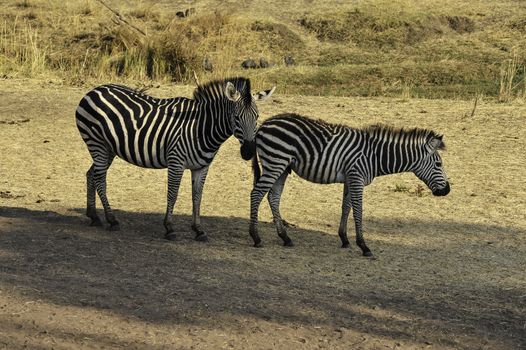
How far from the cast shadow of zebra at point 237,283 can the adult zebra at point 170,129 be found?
1.96ft

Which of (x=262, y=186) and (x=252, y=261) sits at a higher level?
(x=262, y=186)

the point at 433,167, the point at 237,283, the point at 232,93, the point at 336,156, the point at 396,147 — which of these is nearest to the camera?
the point at 237,283

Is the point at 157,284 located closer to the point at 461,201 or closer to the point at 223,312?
the point at 223,312

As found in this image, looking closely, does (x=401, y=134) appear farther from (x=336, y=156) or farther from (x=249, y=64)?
(x=249, y=64)

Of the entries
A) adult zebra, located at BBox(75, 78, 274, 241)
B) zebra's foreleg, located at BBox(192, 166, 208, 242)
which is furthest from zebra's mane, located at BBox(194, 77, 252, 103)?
zebra's foreleg, located at BBox(192, 166, 208, 242)

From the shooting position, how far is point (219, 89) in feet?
30.9

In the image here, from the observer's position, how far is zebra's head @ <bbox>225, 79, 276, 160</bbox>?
9164mm

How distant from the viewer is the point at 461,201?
11.4m

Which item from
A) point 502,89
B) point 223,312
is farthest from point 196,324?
point 502,89

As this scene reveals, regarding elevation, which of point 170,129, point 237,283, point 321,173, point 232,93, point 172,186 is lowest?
point 237,283

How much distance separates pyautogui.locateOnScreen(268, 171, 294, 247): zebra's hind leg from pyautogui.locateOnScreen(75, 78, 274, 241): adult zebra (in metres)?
0.54

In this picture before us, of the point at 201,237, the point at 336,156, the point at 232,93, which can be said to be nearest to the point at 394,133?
the point at 336,156

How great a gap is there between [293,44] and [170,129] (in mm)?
13931

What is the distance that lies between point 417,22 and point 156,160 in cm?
1547
